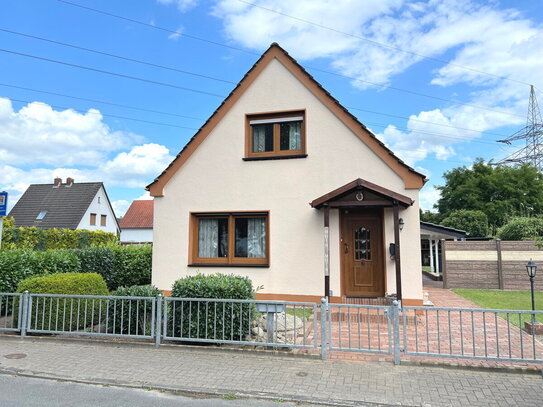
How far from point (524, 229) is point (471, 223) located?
14373 millimetres

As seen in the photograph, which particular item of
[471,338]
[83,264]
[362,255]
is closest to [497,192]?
[362,255]

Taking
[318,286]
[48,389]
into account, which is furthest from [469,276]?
[48,389]

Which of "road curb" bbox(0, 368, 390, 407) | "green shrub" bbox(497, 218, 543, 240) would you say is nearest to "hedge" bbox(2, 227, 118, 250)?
"road curb" bbox(0, 368, 390, 407)

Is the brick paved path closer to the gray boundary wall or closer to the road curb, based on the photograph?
the road curb

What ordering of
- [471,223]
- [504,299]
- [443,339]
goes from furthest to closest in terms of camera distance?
[471,223], [504,299], [443,339]

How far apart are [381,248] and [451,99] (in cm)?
1456

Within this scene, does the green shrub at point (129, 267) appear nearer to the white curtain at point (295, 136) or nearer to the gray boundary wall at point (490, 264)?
the white curtain at point (295, 136)

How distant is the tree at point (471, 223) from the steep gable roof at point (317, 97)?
24.0 m

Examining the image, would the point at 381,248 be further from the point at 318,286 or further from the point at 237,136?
the point at 237,136

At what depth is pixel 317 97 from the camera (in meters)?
9.82

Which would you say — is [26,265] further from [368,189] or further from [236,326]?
[368,189]

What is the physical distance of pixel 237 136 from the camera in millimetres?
10359

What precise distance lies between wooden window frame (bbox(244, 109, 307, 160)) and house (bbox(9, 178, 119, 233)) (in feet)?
94.7

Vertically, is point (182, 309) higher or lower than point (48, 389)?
higher
